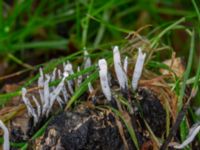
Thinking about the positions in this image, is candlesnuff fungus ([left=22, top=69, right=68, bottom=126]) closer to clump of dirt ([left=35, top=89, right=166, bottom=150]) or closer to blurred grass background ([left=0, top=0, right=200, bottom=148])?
clump of dirt ([left=35, top=89, right=166, bottom=150])

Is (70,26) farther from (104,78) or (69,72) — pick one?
(104,78)

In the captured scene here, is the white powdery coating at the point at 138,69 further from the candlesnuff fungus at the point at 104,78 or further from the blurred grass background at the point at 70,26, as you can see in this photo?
the blurred grass background at the point at 70,26

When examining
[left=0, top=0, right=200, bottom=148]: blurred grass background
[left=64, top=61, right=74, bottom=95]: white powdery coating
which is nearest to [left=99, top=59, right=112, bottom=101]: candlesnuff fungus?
[left=64, top=61, right=74, bottom=95]: white powdery coating

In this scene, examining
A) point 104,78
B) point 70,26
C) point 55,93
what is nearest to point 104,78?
point 104,78

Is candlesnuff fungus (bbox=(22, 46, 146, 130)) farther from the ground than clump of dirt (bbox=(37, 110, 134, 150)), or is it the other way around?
candlesnuff fungus (bbox=(22, 46, 146, 130))

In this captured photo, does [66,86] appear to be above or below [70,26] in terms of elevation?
below

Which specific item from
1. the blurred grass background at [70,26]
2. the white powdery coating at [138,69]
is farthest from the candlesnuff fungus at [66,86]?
the blurred grass background at [70,26]

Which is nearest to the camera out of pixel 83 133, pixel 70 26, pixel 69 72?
pixel 83 133

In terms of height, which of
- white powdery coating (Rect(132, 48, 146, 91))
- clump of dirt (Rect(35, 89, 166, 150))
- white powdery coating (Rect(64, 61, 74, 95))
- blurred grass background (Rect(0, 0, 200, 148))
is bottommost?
clump of dirt (Rect(35, 89, 166, 150))
